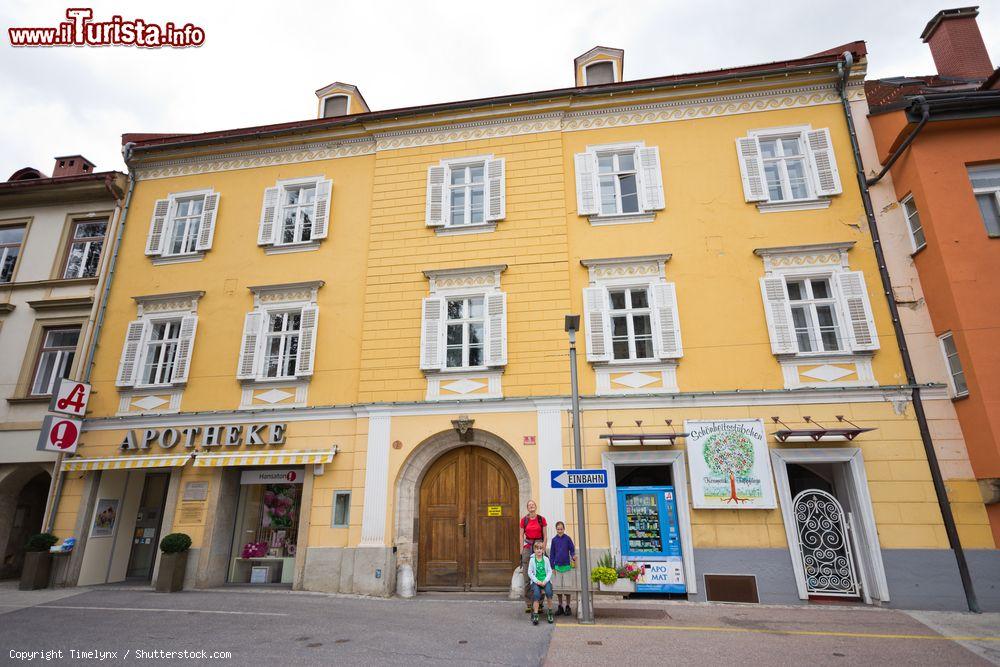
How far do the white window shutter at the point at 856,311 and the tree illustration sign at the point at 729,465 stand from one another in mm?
2768

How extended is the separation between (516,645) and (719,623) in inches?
135

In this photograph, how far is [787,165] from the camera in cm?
1281

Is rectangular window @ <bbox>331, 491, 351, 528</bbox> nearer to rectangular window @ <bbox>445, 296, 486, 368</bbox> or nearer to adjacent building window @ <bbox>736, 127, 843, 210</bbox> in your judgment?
rectangular window @ <bbox>445, 296, 486, 368</bbox>

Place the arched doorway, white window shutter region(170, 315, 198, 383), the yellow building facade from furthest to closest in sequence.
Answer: the arched doorway, white window shutter region(170, 315, 198, 383), the yellow building facade

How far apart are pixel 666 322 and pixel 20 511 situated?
58.9ft

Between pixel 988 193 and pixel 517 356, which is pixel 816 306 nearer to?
pixel 988 193

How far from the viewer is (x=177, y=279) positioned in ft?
48.1

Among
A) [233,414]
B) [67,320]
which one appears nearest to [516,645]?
[233,414]

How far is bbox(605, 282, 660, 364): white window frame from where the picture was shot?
11.7 meters

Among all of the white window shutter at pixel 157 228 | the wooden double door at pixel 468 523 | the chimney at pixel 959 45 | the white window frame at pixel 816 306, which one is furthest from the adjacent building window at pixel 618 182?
the white window shutter at pixel 157 228

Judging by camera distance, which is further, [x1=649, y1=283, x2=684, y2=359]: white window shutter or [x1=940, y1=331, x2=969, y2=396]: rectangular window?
[x1=649, y1=283, x2=684, y2=359]: white window shutter

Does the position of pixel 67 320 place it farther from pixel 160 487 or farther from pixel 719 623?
pixel 719 623

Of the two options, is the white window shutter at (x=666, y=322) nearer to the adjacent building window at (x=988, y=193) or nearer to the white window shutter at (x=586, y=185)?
the white window shutter at (x=586, y=185)

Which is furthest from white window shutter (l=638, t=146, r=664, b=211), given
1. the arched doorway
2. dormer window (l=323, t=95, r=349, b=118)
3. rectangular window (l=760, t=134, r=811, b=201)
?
the arched doorway
